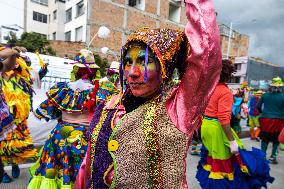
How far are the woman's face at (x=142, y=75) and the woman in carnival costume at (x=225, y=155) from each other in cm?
211

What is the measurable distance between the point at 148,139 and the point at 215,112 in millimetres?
2383

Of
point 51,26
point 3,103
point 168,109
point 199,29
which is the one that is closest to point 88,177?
point 168,109

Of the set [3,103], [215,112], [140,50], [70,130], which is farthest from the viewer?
[215,112]

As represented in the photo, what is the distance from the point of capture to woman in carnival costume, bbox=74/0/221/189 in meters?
1.19

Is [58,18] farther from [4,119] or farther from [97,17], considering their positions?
[4,119]

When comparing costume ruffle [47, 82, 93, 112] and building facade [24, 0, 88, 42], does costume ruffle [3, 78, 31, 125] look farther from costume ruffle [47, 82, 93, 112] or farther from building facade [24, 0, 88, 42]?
building facade [24, 0, 88, 42]

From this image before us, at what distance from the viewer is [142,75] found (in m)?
1.28

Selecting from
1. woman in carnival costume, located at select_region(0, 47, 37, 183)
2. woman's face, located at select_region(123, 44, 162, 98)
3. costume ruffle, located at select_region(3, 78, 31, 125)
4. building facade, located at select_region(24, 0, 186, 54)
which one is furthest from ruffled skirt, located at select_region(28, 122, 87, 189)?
building facade, located at select_region(24, 0, 186, 54)

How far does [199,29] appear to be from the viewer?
3.89ft

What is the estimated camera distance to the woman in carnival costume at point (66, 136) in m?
2.93

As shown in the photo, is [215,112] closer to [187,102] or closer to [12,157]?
[187,102]

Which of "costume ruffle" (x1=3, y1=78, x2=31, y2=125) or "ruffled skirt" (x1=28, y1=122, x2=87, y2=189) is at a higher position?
"costume ruffle" (x1=3, y1=78, x2=31, y2=125)

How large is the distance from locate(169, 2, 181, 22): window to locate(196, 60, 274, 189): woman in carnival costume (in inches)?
1058

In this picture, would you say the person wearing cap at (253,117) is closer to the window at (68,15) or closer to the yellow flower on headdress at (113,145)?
the yellow flower on headdress at (113,145)
